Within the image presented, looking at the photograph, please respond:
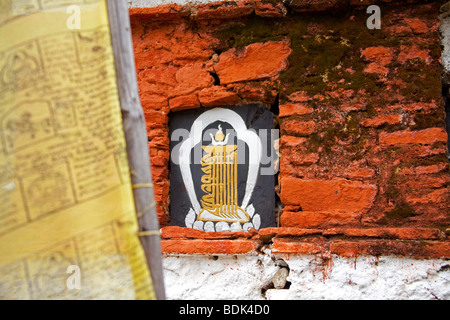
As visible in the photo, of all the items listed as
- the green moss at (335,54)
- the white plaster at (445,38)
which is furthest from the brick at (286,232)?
the white plaster at (445,38)

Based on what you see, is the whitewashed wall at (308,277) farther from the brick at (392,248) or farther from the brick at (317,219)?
the brick at (317,219)

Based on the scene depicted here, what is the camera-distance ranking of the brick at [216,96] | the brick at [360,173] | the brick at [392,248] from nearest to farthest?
the brick at [392,248], the brick at [360,173], the brick at [216,96]

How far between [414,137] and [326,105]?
0.56 m

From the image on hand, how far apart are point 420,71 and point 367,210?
94 cm

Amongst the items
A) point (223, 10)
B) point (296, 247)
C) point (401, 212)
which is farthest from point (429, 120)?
point (223, 10)

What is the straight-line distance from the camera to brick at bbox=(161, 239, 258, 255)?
2.23 metres

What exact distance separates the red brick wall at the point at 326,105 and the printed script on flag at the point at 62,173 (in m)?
1.46

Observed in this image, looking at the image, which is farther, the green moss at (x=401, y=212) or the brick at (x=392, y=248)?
the green moss at (x=401, y=212)

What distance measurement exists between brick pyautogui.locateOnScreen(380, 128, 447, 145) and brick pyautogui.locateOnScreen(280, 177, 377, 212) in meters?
0.31

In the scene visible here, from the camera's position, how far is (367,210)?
2240 millimetres

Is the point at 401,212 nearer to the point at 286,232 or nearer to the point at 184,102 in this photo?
the point at 286,232

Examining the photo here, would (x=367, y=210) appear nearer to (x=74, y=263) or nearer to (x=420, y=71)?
(x=420, y=71)

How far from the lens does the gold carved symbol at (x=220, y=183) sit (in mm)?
2467

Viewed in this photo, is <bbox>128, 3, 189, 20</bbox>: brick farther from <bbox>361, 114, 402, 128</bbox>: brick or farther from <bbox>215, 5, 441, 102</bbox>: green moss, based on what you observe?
A: <bbox>361, 114, 402, 128</bbox>: brick
